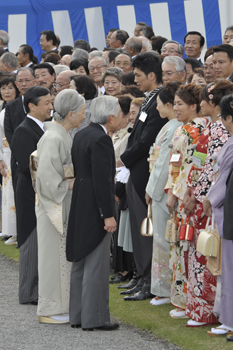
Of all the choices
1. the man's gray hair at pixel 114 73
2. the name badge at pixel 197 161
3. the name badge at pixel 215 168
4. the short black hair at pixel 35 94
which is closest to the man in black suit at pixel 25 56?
the man's gray hair at pixel 114 73

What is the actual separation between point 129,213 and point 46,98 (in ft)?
4.48

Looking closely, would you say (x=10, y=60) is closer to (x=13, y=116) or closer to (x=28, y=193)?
(x=13, y=116)

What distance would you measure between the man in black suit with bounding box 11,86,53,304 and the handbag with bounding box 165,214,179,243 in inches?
53.5

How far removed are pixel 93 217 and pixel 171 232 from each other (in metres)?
0.76

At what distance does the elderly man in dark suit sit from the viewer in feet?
15.7

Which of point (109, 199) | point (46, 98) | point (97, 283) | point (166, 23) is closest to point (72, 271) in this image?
point (97, 283)

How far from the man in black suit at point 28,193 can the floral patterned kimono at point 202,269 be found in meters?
1.65

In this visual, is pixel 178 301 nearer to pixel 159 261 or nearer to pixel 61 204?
pixel 159 261

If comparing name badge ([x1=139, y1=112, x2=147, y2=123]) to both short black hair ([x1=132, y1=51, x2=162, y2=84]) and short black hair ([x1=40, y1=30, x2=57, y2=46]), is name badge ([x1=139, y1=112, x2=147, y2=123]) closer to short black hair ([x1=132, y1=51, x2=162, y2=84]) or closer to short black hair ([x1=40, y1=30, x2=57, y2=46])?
short black hair ([x1=132, y1=51, x2=162, y2=84])

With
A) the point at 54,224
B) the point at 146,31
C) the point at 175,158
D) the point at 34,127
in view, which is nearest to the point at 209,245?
the point at 175,158

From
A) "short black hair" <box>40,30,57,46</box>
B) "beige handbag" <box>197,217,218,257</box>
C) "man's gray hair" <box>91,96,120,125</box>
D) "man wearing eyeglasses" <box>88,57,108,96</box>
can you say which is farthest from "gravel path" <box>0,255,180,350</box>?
"short black hair" <box>40,30,57,46</box>

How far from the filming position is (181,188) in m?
5.07

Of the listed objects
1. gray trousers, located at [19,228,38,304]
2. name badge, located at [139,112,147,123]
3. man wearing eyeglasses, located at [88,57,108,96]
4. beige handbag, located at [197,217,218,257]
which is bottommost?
gray trousers, located at [19,228,38,304]

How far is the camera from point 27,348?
453 centimetres
